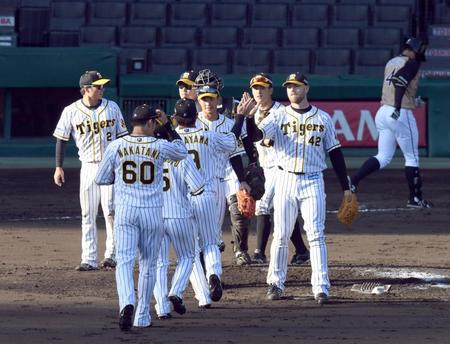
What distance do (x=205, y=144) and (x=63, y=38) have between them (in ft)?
45.5

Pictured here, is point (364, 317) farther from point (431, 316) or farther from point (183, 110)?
point (183, 110)

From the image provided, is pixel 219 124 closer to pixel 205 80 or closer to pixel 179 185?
pixel 205 80

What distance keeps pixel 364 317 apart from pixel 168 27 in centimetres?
1506

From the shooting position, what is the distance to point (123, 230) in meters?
8.41

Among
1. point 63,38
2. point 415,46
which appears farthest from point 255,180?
point 63,38

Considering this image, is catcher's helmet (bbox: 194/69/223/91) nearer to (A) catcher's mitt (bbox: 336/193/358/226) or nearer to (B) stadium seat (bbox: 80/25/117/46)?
(A) catcher's mitt (bbox: 336/193/358/226)

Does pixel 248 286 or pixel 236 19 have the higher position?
pixel 236 19

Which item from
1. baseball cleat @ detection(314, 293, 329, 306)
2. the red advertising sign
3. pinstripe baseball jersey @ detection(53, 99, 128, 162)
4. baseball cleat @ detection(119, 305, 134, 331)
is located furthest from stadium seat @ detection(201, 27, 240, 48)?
baseball cleat @ detection(119, 305, 134, 331)

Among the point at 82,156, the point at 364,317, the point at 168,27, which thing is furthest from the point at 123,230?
the point at 168,27

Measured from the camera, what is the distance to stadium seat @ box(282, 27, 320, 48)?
23312 mm

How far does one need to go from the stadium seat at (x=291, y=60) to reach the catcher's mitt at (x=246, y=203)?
1254cm

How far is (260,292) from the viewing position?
33.1ft

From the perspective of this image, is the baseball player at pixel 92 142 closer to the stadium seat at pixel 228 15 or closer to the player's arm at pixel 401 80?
the player's arm at pixel 401 80

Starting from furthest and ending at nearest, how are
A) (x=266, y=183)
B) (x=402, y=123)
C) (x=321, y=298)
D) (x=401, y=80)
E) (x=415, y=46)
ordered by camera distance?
(x=415, y=46)
(x=402, y=123)
(x=401, y=80)
(x=266, y=183)
(x=321, y=298)
